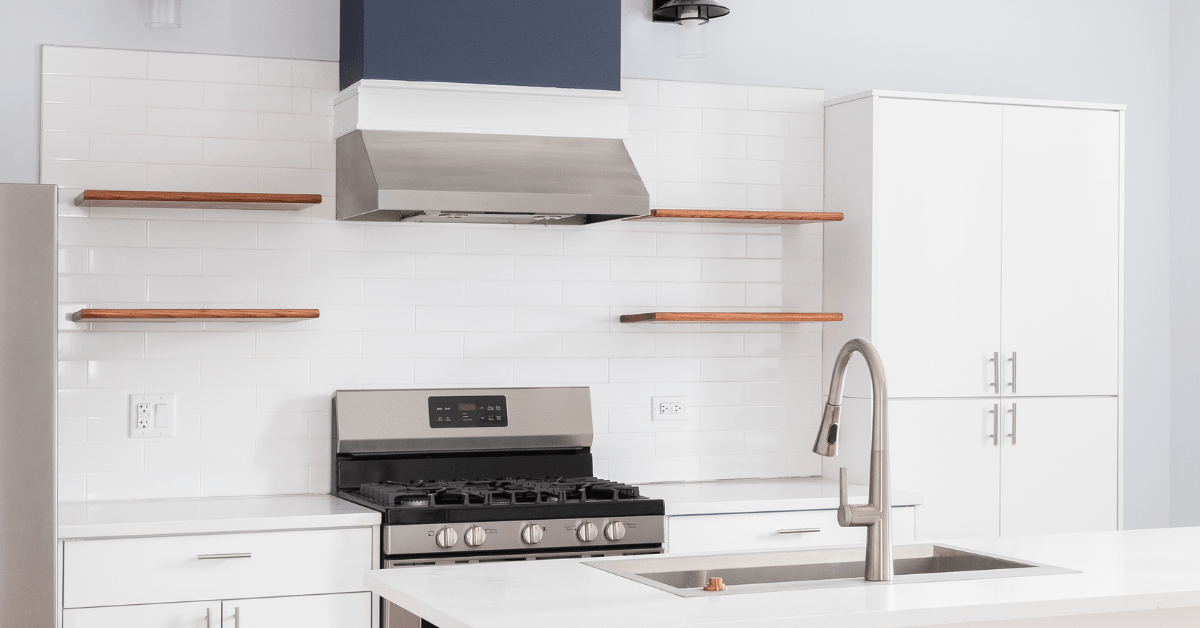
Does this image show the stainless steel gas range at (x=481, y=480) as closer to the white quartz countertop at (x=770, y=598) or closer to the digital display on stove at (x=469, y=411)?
the digital display on stove at (x=469, y=411)

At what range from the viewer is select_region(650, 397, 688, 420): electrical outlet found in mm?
4277

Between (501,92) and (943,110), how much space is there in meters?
1.50

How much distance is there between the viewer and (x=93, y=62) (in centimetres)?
374

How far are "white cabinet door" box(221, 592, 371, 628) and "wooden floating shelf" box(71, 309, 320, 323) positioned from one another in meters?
0.82

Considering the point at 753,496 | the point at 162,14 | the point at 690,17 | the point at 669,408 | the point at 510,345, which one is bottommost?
the point at 753,496

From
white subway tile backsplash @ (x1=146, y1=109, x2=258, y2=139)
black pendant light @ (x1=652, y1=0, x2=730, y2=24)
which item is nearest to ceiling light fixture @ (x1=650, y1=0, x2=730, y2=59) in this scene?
black pendant light @ (x1=652, y1=0, x2=730, y2=24)

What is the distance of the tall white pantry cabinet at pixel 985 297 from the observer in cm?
414

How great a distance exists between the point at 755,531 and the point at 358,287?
1470 mm

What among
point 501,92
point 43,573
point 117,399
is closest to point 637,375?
point 501,92

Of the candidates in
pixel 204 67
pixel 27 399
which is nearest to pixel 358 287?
pixel 204 67

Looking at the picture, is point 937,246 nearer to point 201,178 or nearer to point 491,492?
point 491,492

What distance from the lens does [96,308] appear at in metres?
3.72

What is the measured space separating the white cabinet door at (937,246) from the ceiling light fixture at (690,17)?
0.64m

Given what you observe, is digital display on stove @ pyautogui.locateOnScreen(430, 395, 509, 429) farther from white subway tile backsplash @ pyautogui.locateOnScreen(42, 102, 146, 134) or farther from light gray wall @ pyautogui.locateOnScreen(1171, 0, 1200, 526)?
light gray wall @ pyautogui.locateOnScreen(1171, 0, 1200, 526)
